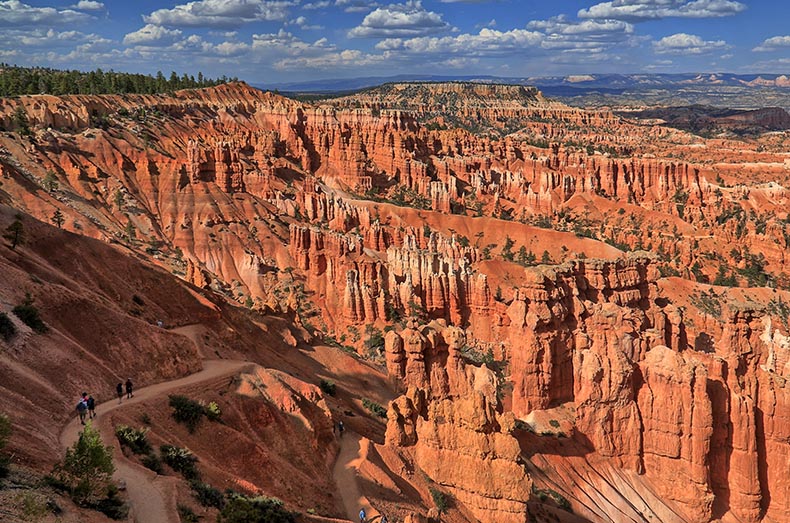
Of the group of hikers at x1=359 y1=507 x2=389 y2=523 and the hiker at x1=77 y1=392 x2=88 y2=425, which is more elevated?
the hiker at x1=77 y1=392 x2=88 y2=425

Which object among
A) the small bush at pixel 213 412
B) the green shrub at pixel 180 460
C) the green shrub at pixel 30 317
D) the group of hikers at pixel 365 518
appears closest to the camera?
the green shrub at pixel 180 460

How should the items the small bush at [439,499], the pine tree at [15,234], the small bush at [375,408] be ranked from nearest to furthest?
the small bush at [439,499] → the pine tree at [15,234] → the small bush at [375,408]

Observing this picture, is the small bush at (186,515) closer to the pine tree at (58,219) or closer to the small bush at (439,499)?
the small bush at (439,499)

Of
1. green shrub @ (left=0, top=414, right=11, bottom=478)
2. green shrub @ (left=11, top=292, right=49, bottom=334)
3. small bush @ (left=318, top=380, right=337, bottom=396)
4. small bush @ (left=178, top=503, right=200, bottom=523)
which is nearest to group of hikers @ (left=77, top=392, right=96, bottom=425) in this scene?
green shrub @ (left=11, top=292, right=49, bottom=334)

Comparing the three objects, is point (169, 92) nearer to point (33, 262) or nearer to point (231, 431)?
point (33, 262)

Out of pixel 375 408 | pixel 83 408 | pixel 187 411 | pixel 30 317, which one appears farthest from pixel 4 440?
pixel 375 408

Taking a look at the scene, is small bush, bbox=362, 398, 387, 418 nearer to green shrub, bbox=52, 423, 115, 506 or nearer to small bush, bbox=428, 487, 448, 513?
small bush, bbox=428, 487, 448, 513

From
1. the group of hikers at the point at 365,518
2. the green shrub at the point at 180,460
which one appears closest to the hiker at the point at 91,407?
the green shrub at the point at 180,460
